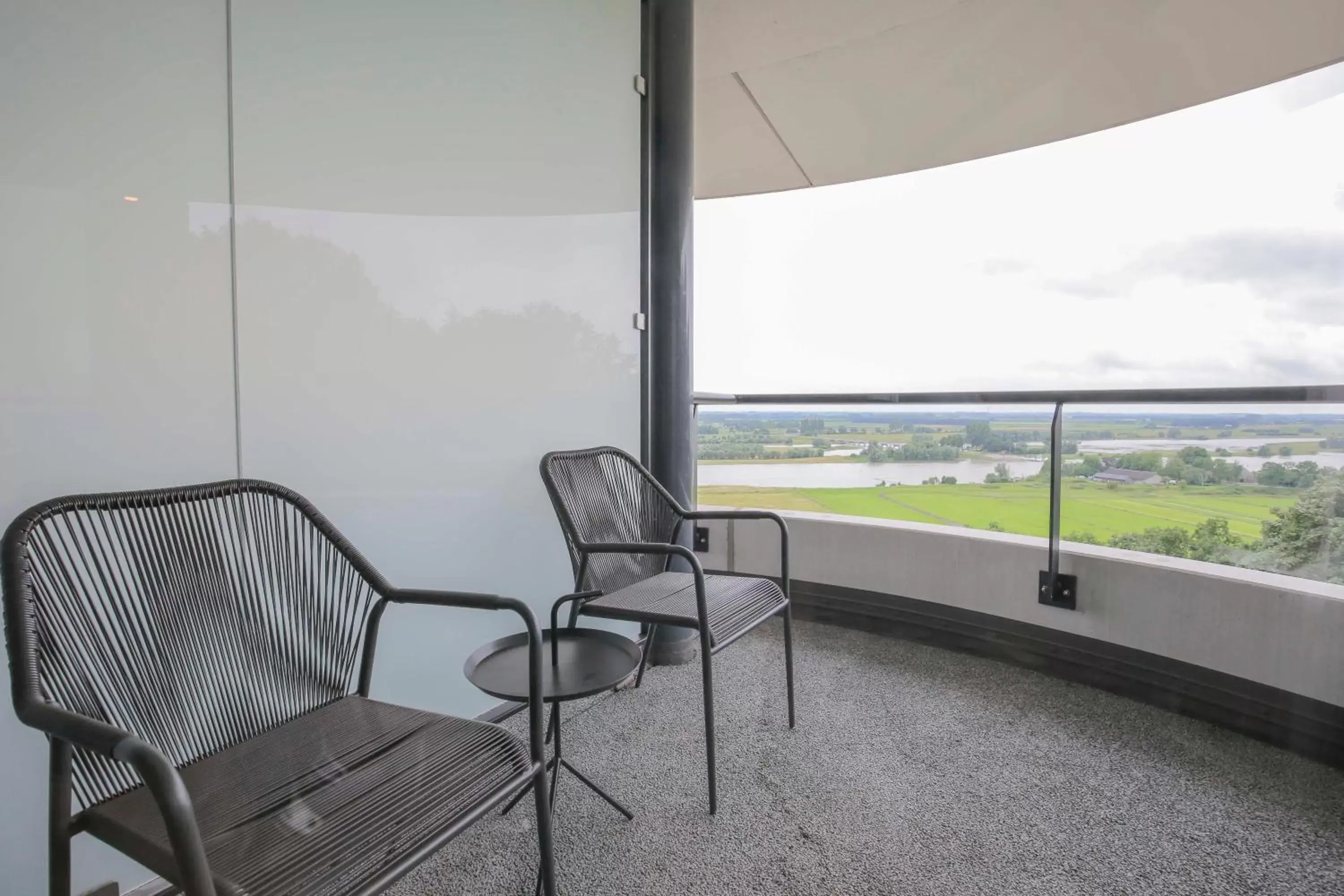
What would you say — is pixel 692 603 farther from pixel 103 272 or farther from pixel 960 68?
pixel 960 68

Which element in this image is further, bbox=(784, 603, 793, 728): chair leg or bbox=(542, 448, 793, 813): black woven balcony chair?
bbox=(784, 603, 793, 728): chair leg

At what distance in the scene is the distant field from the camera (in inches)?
92.4

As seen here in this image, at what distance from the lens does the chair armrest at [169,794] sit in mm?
705

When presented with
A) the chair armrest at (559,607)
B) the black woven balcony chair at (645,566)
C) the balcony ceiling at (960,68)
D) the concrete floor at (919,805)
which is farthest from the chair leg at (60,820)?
the balcony ceiling at (960,68)

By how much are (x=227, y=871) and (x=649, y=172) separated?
2817mm

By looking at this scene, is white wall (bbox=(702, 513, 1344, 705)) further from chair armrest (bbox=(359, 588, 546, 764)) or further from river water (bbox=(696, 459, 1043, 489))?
chair armrest (bbox=(359, 588, 546, 764))

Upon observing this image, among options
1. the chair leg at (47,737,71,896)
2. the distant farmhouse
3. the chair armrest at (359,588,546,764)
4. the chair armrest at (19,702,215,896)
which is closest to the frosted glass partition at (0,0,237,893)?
the chair leg at (47,737,71,896)

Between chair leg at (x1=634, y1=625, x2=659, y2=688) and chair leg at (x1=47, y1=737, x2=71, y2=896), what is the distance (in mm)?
1735

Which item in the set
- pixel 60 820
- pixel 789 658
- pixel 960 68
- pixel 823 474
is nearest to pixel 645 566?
pixel 789 658

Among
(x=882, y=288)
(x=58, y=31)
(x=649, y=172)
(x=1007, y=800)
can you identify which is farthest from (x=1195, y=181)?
(x=58, y=31)

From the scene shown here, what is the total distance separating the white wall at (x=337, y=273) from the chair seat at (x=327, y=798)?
1.71 ft

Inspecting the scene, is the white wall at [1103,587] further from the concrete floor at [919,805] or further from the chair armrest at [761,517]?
the chair armrest at [761,517]

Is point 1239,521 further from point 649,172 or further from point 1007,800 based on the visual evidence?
point 649,172

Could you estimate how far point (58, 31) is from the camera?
1250 millimetres
